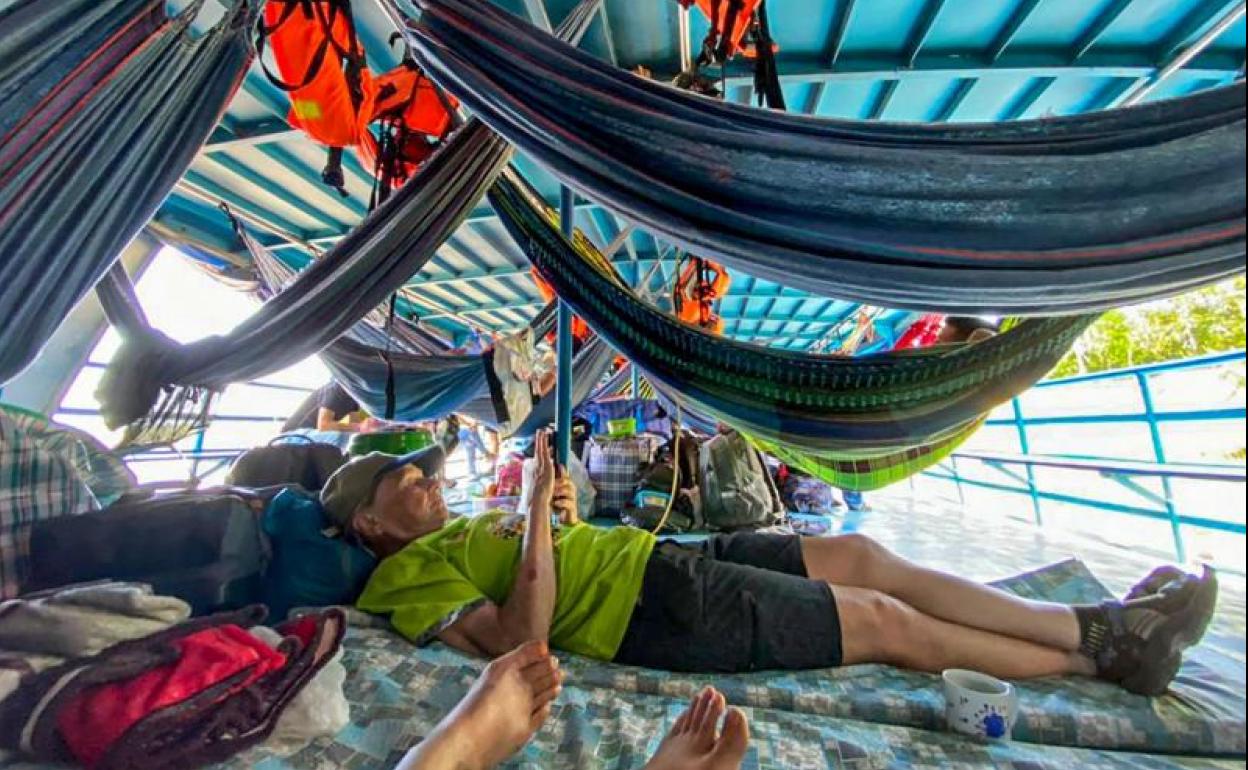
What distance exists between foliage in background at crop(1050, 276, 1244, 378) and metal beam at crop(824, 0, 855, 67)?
1628mm

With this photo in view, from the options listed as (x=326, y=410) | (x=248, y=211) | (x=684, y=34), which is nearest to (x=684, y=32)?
(x=684, y=34)

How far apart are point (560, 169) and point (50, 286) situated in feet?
2.77

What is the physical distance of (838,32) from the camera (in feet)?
7.02

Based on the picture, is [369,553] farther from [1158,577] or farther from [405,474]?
[1158,577]

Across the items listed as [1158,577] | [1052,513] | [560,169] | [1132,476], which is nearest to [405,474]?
[560,169]

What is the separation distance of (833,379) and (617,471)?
5.19ft

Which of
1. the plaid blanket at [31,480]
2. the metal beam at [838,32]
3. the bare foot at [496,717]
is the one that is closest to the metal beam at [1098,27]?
the metal beam at [838,32]

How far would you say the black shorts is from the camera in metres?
0.92

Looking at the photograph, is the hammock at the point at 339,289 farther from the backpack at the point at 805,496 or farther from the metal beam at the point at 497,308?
the metal beam at the point at 497,308

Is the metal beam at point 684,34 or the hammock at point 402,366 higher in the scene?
the metal beam at point 684,34

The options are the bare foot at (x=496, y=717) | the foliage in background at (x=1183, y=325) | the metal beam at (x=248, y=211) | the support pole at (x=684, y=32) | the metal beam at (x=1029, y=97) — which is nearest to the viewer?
the foliage in background at (x=1183, y=325)

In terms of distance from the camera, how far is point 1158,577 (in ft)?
2.97

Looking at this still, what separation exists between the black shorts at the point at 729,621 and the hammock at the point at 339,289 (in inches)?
38.4

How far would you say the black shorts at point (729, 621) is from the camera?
919 millimetres
